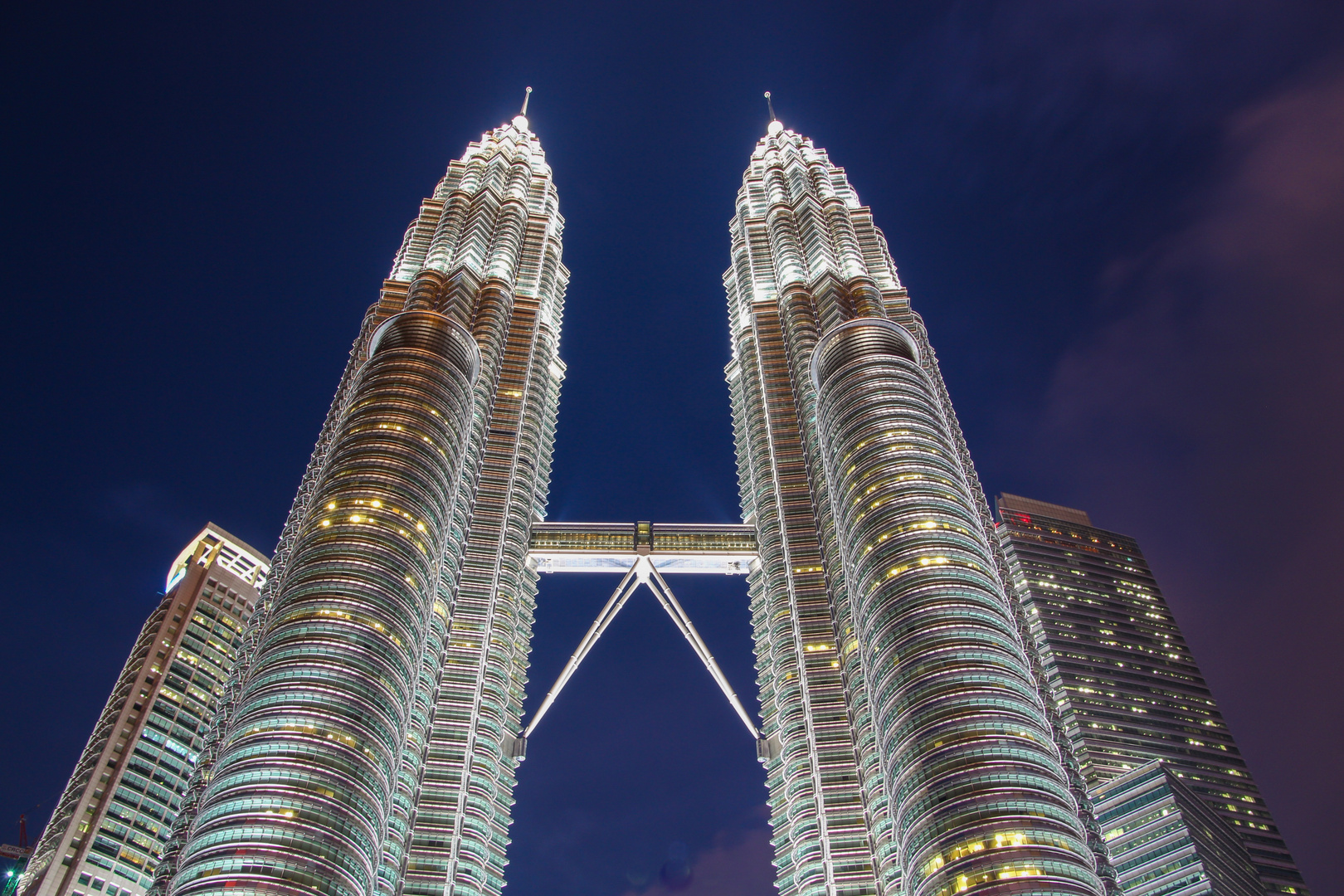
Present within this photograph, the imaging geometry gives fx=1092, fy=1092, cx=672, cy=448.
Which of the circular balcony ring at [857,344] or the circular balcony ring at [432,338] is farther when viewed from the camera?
the circular balcony ring at [432,338]

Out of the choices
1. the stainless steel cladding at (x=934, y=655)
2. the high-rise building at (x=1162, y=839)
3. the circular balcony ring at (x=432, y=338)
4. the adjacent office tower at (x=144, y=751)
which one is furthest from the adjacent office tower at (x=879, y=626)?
the adjacent office tower at (x=144, y=751)

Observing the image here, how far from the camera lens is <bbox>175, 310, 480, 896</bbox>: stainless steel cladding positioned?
9281cm

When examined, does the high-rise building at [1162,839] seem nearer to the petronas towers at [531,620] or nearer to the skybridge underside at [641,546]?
the petronas towers at [531,620]

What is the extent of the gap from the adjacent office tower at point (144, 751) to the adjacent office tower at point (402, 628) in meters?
24.9

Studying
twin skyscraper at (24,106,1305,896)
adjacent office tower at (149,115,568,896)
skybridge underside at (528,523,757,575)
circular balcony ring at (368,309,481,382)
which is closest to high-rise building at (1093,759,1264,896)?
twin skyscraper at (24,106,1305,896)

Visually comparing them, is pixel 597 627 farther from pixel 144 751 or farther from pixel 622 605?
pixel 144 751

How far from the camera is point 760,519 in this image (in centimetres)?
15662

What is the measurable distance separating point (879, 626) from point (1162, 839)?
69.8 m

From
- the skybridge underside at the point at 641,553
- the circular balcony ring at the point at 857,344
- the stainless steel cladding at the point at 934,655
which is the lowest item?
the stainless steel cladding at the point at 934,655

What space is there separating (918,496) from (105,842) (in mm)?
121568

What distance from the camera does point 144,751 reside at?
16775 cm

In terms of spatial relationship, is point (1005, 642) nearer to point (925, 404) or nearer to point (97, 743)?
point (925, 404)

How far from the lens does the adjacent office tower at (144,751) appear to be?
14988 cm

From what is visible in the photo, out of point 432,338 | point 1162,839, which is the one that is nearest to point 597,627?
point 432,338
